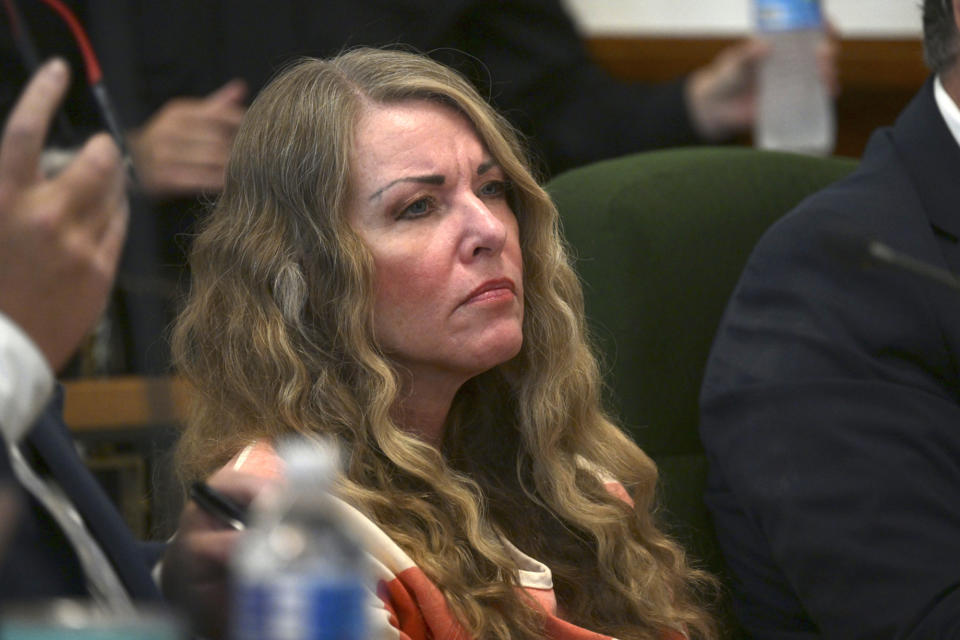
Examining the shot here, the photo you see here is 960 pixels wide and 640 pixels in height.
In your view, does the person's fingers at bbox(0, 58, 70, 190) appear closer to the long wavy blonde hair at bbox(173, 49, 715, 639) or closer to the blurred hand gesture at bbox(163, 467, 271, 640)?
the blurred hand gesture at bbox(163, 467, 271, 640)

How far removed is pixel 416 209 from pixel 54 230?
2.65ft

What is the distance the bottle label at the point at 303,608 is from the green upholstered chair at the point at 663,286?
115cm

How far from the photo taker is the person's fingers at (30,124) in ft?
2.20

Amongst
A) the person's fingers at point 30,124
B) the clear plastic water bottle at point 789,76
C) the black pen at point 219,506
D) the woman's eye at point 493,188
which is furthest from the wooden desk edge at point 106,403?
the clear plastic water bottle at point 789,76

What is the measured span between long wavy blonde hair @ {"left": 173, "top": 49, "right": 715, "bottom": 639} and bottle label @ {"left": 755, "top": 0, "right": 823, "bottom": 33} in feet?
3.04

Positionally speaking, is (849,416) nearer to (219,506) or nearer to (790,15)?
(219,506)

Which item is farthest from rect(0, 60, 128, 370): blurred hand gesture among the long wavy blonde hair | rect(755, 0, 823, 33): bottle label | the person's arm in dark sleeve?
rect(755, 0, 823, 33): bottle label

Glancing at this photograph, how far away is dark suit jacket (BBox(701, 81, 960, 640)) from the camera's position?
57.1 inches

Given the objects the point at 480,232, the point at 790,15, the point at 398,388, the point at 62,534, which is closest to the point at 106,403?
the point at 398,388

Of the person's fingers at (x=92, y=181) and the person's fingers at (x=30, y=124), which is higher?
the person's fingers at (x=30, y=124)

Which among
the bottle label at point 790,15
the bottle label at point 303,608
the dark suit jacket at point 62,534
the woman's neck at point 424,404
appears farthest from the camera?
the bottle label at point 790,15

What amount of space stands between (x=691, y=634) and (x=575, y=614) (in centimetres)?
15

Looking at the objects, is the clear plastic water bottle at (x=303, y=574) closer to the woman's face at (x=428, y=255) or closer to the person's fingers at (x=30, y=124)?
the person's fingers at (x=30, y=124)

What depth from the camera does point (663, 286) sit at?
176 cm
